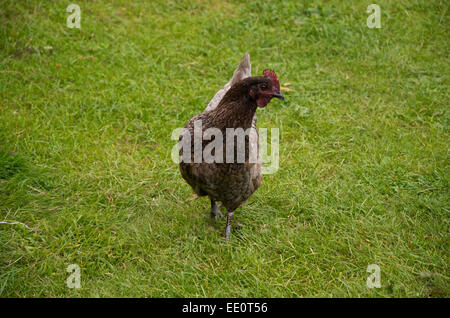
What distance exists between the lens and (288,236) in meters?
3.58

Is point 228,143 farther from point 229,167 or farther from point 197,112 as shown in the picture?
point 197,112

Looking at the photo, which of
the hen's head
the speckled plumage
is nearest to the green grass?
the speckled plumage

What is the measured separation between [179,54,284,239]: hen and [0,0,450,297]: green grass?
59cm

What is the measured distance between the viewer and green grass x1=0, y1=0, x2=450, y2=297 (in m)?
3.28

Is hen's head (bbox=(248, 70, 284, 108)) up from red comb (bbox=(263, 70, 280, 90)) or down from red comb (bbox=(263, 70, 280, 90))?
down

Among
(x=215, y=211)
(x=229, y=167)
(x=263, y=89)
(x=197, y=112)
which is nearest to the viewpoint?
(x=263, y=89)

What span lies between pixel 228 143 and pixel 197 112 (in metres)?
2.11

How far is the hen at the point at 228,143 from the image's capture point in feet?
9.86

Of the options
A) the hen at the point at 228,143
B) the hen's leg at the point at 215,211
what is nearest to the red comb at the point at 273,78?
the hen at the point at 228,143

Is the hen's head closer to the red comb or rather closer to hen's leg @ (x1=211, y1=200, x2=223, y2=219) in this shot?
the red comb

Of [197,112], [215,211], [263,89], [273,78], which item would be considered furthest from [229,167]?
[197,112]

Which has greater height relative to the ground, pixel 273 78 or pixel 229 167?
pixel 273 78

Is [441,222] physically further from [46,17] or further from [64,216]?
[46,17]

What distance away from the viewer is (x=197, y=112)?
16.7 feet
